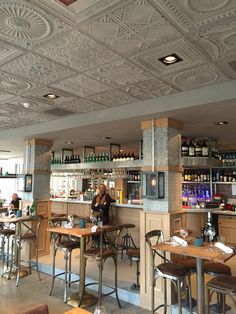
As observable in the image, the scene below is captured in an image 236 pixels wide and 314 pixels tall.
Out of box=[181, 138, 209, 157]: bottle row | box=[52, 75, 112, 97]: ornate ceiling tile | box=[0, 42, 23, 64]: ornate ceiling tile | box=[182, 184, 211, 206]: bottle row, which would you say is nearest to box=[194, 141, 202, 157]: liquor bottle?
box=[181, 138, 209, 157]: bottle row

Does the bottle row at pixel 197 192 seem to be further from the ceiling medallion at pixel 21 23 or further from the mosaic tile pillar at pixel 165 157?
the ceiling medallion at pixel 21 23

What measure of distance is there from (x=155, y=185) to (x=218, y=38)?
2.13 metres

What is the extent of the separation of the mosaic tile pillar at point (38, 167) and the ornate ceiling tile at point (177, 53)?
12.2ft

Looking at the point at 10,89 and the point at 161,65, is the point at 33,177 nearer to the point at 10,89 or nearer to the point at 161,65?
the point at 10,89

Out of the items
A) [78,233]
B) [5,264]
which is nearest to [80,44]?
[78,233]

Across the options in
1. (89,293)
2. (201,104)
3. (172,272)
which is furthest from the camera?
(89,293)

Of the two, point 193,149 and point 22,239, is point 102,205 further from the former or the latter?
point 193,149

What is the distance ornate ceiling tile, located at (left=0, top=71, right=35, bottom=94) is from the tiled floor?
277 cm

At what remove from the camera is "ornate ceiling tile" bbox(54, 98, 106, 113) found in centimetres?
385

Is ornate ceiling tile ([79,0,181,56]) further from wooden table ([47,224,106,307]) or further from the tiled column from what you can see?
wooden table ([47,224,106,307])

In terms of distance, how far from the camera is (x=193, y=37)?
2174mm

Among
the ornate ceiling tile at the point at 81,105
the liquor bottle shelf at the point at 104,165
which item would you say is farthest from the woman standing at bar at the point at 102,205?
the ornate ceiling tile at the point at 81,105

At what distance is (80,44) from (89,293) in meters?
3.39

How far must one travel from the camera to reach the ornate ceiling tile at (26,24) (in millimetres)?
1863
